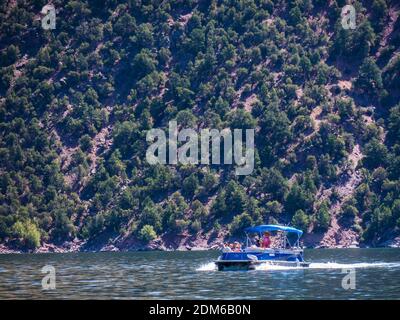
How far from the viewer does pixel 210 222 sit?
193750 millimetres

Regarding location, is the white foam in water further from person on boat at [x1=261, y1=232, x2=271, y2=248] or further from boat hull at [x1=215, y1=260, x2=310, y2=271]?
person on boat at [x1=261, y1=232, x2=271, y2=248]

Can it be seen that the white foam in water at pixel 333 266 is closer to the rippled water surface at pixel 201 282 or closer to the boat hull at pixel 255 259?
the rippled water surface at pixel 201 282

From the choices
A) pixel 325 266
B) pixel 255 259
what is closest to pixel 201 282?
pixel 255 259

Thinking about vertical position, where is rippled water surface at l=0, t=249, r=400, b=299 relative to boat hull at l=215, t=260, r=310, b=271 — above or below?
below

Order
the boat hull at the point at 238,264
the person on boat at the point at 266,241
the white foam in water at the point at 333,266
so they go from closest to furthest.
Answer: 1. the boat hull at the point at 238,264
2. the white foam in water at the point at 333,266
3. the person on boat at the point at 266,241

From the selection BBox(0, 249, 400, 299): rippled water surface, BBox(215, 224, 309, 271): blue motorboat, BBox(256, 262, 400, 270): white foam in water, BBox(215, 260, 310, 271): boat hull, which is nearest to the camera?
BBox(0, 249, 400, 299): rippled water surface

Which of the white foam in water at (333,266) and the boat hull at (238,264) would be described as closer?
the boat hull at (238,264)

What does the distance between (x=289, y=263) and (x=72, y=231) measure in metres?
97.1

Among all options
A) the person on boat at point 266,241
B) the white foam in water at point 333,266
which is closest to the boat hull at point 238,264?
the white foam in water at point 333,266

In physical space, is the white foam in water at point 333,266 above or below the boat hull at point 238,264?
below

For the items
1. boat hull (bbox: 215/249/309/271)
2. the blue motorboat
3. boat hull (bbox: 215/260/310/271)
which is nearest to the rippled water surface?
boat hull (bbox: 215/260/310/271)

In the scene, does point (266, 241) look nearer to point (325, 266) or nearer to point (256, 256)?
point (256, 256)

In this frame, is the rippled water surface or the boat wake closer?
the rippled water surface

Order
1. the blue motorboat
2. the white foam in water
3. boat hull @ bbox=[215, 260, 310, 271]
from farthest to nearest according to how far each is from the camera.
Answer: the white foam in water, the blue motorboat, boat hull @ bbox=[215, 260, 310, 271]
